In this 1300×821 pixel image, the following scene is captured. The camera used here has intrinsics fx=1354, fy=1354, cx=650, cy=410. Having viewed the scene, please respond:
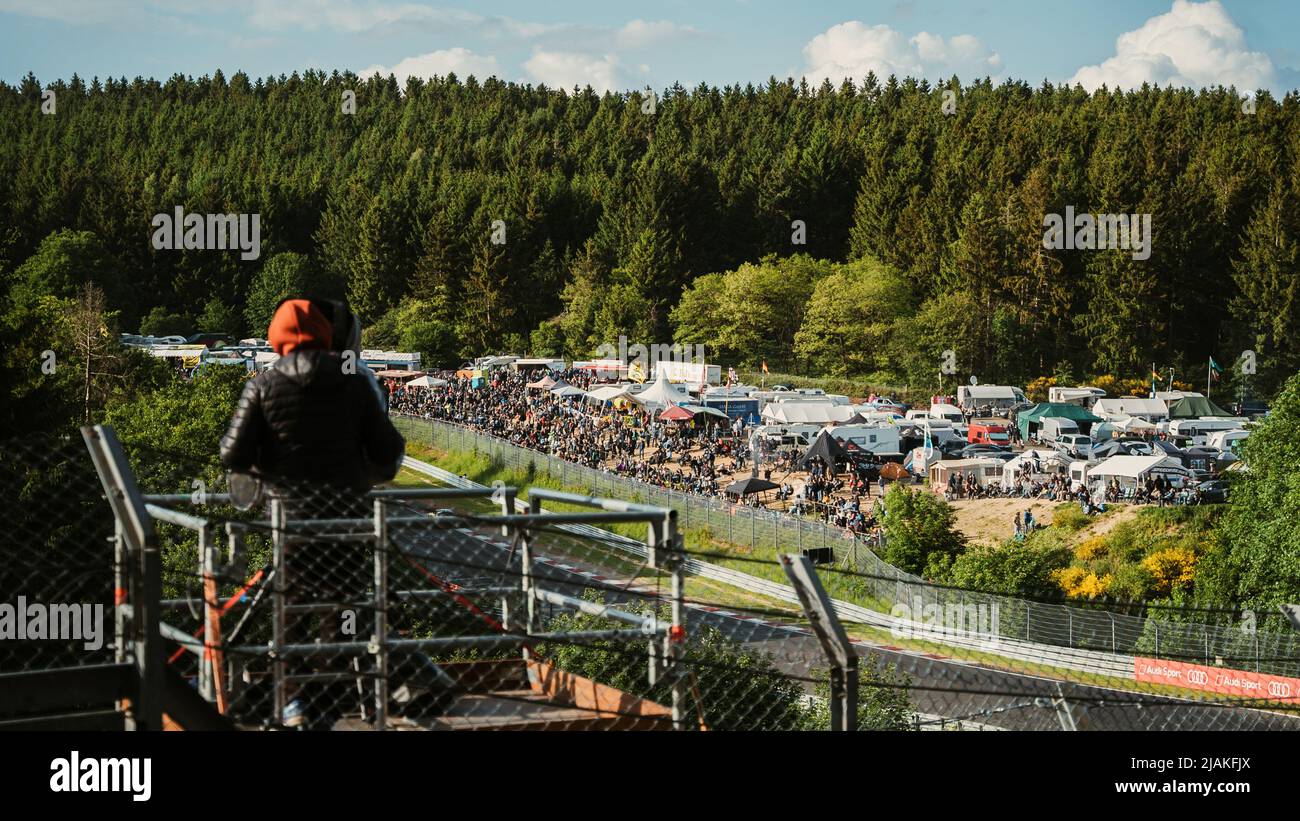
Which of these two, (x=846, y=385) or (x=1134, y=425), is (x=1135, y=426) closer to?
(x=1134, y=425)

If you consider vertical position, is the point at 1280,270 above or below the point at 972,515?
above

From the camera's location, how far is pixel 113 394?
46156 millimetres

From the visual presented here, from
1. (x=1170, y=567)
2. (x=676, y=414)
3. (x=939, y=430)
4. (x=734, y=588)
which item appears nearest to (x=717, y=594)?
(x=734, y=588)

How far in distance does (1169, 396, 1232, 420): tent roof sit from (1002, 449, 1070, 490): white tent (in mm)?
17657

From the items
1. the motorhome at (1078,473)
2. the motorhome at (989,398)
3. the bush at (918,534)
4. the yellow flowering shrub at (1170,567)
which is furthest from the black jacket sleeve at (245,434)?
the motorhome at (989,398)

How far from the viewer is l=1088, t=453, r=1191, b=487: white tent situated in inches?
1505

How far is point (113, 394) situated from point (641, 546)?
4447 cm

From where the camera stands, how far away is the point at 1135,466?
127 ft

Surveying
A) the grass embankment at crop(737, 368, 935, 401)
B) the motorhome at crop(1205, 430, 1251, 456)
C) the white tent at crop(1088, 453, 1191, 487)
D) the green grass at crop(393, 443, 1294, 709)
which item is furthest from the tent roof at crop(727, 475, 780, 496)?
the grass embankment at crop(737, 368, 935, 401)

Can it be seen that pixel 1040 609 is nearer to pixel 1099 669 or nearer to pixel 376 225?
pixel 1099 669
